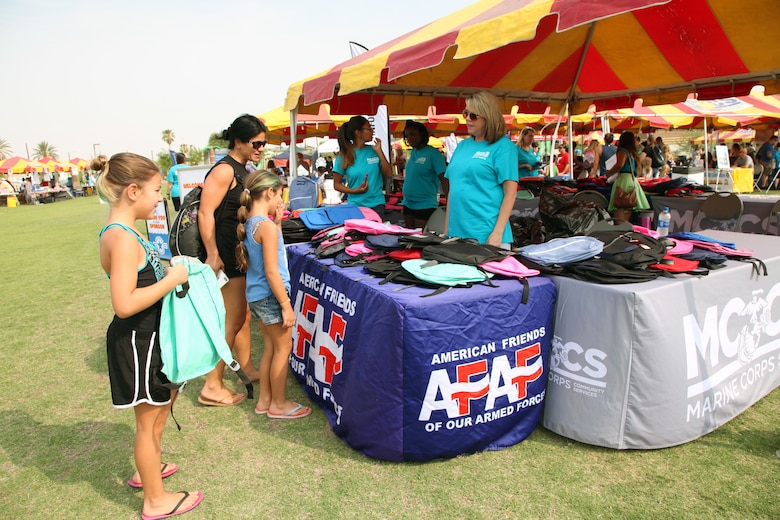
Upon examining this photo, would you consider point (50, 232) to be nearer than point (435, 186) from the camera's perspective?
No

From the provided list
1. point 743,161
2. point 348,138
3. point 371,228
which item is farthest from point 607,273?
point 743,161

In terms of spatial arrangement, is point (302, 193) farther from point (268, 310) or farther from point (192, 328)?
point (192, 328)

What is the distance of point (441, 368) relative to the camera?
8.23ft

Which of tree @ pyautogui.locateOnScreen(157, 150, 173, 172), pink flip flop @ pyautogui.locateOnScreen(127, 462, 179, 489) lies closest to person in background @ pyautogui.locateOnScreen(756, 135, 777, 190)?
pink flip flop @ pyautogui.locateOnScreen(127, 462, 179, 489)

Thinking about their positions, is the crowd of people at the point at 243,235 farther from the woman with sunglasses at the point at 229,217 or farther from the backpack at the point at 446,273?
the backpack at the point at 446,273

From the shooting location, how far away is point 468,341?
2.54 meters

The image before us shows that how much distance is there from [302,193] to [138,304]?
547 centimetres

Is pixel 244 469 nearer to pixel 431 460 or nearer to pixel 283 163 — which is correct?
pixel 431 460

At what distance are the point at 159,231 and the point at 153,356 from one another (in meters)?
7.56

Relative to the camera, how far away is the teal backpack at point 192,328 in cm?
217

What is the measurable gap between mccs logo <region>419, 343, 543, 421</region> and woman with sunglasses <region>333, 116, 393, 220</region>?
119 inches

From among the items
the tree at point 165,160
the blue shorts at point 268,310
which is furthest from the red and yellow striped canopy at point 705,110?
the tree at point 165,160

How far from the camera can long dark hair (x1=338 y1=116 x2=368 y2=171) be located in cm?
521

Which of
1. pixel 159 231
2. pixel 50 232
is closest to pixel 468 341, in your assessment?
pixel 159 231
